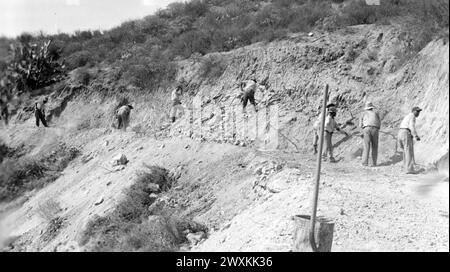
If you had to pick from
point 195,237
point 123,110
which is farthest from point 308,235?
point 123,110

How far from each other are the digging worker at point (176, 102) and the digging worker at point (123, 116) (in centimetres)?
151

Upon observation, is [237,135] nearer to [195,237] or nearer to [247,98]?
[247,98]

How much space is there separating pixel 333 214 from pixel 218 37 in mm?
12338

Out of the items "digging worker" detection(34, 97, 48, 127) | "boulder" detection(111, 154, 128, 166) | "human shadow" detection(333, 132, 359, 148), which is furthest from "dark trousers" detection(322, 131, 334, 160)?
"digging worker" detection(34, 97, 48, 127)

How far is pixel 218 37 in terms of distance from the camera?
62.0 feet

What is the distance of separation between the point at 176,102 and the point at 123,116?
6.08 ft

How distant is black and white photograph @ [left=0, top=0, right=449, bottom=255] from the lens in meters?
7.39

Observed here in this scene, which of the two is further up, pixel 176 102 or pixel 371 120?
pixel 176 102

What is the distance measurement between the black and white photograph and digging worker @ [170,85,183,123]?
0.18 feet

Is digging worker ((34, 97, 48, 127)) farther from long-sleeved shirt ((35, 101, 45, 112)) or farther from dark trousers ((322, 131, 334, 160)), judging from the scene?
dark trousers ((322, 131, 334, 160))

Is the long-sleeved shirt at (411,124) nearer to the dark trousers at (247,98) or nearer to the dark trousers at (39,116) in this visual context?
the dark trousers at (247,98)

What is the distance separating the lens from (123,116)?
1720cm
